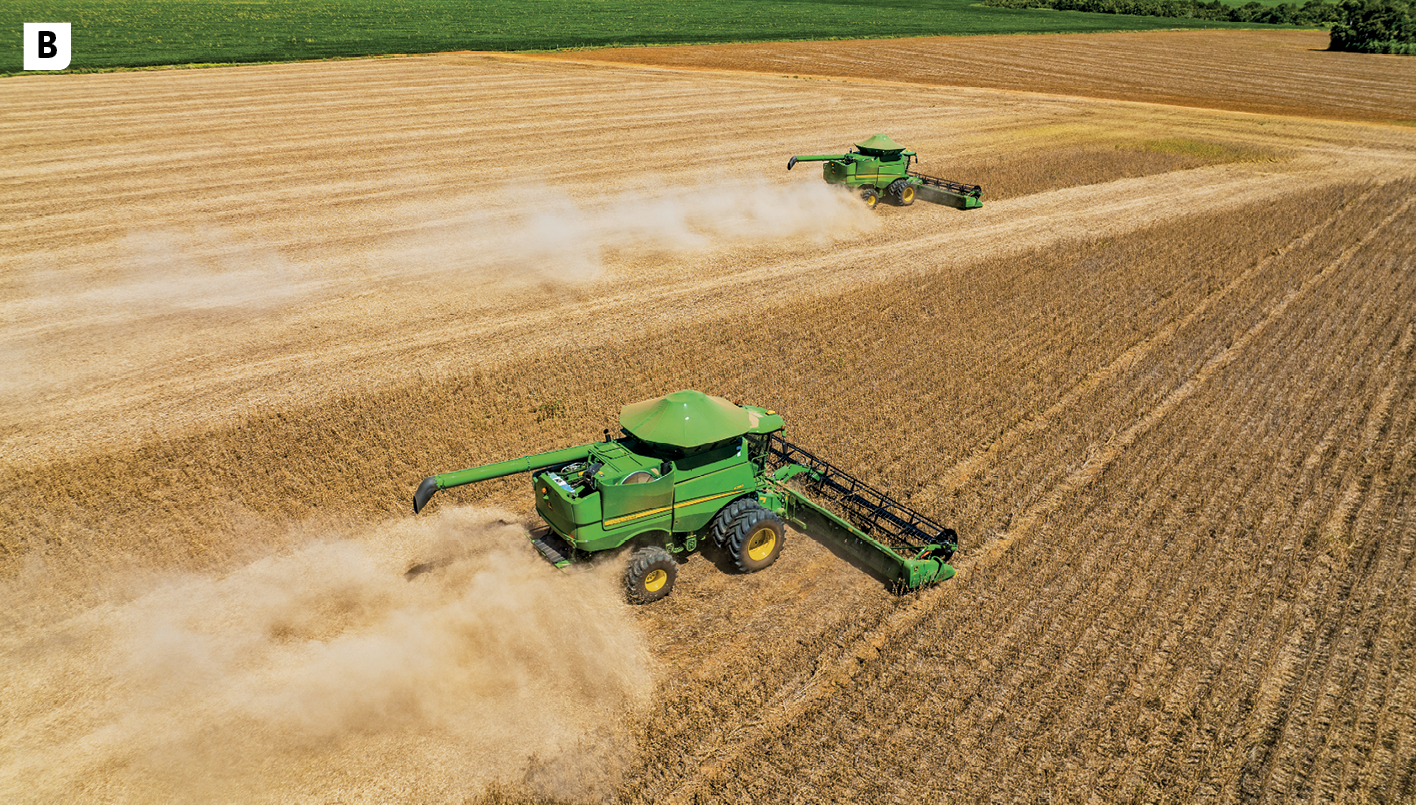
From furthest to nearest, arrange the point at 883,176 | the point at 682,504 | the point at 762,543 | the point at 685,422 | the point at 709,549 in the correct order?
the point at 883,176 < the point at 709,549 < the point at 762,543 < the point at 682,504 < the point at 685,422

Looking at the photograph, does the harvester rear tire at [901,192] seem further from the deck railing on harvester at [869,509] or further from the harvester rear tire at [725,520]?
the harvester rear tire at [725,520]

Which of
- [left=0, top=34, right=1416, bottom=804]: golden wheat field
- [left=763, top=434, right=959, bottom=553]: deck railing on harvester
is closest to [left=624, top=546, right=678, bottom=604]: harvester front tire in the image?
[left=0, top=34, right=1416, bottom=804]: golden wheat field

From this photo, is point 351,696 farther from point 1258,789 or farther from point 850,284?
point 850,284

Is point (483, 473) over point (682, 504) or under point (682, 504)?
over

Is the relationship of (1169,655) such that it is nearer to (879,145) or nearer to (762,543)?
(762,543)

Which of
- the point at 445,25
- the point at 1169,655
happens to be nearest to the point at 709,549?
the point at 1169,655

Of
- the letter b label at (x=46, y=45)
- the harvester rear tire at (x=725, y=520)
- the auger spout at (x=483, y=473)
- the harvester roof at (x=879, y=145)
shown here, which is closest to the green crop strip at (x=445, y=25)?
the letter b label at (x=46, y=45)

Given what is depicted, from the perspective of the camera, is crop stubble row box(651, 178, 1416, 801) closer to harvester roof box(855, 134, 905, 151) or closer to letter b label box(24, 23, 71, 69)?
harvester roof box(855, 134, 905, 151)
